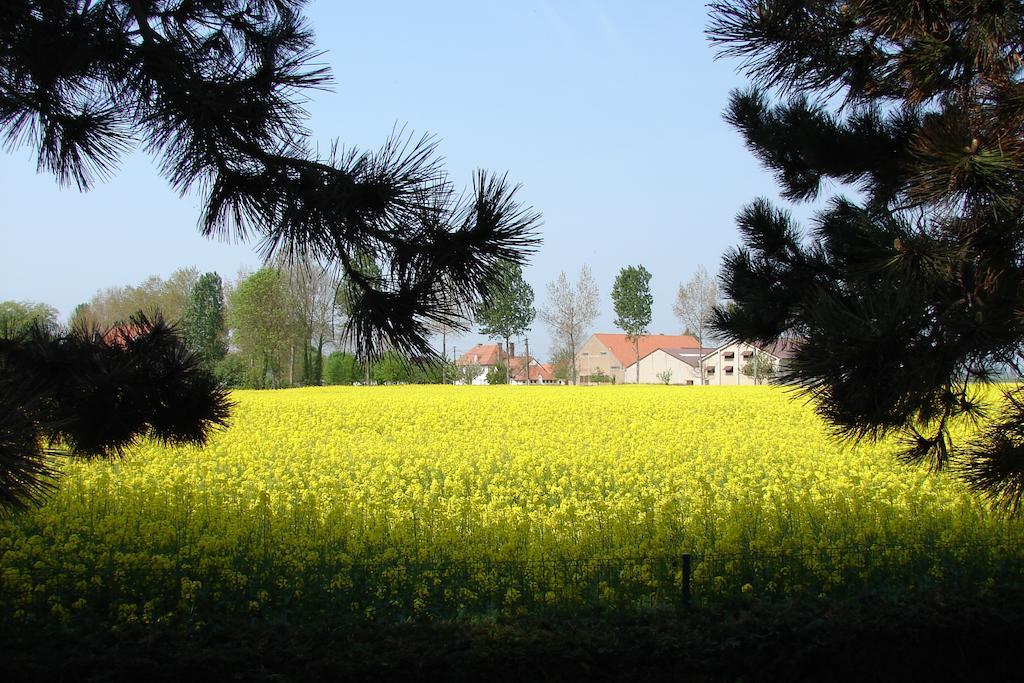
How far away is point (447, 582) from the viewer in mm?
6016

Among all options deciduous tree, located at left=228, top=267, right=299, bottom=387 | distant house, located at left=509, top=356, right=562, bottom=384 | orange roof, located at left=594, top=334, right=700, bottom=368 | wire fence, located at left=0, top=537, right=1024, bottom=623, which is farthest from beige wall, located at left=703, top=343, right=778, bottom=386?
wire fence, located at left=0, top=537, right=1024, bottom=623

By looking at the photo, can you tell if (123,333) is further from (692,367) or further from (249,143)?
(692,367)

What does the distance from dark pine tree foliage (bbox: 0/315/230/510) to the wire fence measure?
1.87m

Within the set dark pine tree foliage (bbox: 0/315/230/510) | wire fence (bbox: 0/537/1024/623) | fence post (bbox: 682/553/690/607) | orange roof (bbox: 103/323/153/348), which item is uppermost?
orange roof (bbox: 103/323/153/348)

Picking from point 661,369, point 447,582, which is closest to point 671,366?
point 661,369

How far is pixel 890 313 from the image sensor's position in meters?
3.31

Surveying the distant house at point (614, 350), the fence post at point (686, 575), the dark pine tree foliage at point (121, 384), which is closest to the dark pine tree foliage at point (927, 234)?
the fence post at point (686, 575)

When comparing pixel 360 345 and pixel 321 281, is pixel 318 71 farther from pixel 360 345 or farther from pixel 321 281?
pixel 360 345

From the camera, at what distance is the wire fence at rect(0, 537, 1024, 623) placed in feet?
18.1

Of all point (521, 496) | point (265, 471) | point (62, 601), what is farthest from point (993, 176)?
point (265, 471)

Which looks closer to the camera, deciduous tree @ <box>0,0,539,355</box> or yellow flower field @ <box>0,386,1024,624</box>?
deciduous tree @ <box>0,0,539,355</box>

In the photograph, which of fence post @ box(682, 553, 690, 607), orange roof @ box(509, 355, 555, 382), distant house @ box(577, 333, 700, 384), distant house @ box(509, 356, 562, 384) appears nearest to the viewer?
fence post @ box(682, 553, 690, 607)

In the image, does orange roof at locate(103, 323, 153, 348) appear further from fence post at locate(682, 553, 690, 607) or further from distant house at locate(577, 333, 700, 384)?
distant house at locate(577, 333, 700, 384)

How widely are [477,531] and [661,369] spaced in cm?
6396
